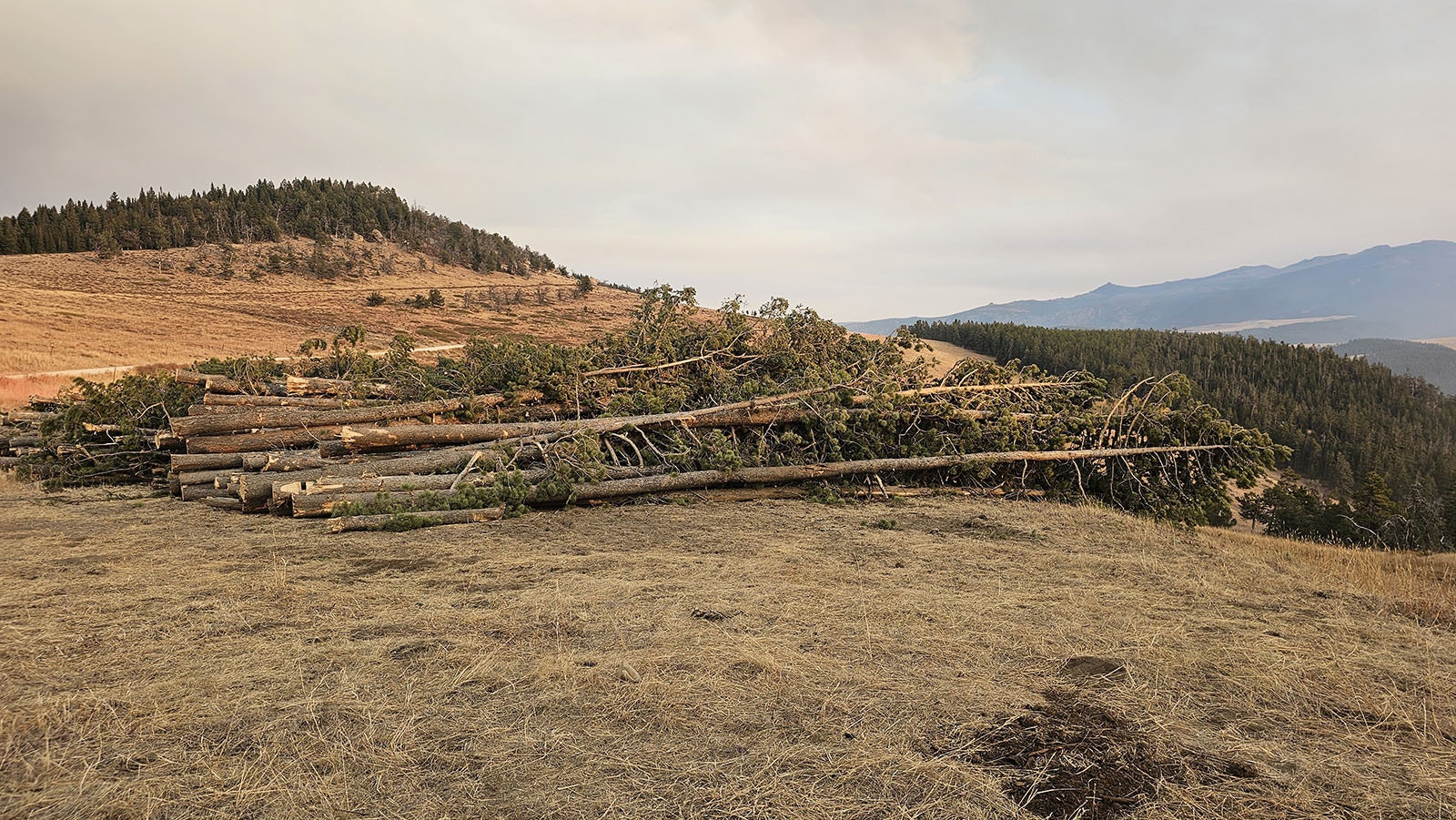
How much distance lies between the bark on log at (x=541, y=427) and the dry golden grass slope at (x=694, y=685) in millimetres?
2103

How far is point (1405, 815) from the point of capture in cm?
234

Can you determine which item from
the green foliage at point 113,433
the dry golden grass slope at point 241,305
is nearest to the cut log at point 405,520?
the green foliage at point 113,433

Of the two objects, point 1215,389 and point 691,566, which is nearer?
point 691,566

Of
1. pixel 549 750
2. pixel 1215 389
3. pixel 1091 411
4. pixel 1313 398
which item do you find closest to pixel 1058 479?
pixel 1091 411

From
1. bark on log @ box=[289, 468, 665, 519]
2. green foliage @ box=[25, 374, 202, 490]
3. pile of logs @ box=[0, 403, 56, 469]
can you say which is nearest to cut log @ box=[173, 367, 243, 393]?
green foliage @ box=[25, 374, 202, 490]

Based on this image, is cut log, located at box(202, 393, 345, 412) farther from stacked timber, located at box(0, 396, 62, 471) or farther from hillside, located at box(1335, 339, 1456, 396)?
hillside, located at box(1335, 339, 1456, 396)

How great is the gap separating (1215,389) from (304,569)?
5747 centimetres

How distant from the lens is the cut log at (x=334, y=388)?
1017 cm

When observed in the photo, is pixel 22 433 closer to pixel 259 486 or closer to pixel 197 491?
pixel 197 491

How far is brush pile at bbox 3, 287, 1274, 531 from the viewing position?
771 cm

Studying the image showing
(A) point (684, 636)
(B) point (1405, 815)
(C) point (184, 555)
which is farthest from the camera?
(C) point (184, 555)

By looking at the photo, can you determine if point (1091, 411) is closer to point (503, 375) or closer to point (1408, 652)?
point (1408, 652)

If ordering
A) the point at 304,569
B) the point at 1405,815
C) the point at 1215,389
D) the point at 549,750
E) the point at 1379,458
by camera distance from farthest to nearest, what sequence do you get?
the point at 1215,389
the point at 1379,458
the point at 304,569
the point at 549,750
the point at 1405,815

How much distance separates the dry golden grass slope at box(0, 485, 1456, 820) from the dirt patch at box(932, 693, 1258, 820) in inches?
0.6
